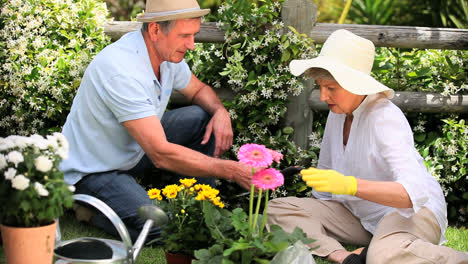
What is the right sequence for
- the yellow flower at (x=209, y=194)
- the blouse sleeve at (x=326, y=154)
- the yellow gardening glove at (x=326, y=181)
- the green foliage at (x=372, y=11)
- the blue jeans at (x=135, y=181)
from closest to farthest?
the yellow gardening glove at (x=326, y=181) → the yellow flower at (x=209, y=194) → the blue jeans at (x=135, y=181) → the blouse sleeve at (x=326, y=154) → the green foliage at (x=372, y=11)

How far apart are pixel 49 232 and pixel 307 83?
2.26 meters

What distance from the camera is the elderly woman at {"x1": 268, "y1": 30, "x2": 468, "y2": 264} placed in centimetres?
257

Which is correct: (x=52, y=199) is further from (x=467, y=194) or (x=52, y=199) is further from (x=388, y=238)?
(x=467, y=194)

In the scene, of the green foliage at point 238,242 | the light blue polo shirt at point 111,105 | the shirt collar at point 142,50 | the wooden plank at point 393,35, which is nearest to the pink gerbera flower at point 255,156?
the green foliage at point 238,242

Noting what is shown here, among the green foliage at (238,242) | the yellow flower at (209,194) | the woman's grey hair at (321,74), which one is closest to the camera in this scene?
the green foliage at (238,242)

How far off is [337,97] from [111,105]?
1142 millimetres

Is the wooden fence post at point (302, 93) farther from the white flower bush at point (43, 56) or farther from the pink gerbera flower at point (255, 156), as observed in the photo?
the pink gerbera flower at point (255, 156)

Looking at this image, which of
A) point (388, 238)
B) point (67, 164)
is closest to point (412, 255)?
point (388, 238)

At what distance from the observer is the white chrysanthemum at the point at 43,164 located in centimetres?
186

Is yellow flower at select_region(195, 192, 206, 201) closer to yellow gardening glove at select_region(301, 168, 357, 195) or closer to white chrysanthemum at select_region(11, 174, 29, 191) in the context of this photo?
yellow gardening glove at select_region(301, 168, 357, 195)

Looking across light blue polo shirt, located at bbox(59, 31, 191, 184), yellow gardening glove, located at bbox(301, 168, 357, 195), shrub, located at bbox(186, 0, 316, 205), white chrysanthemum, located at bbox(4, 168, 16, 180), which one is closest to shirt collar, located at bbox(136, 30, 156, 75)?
light blue polo shirt, located at bbox(59, 31, 191, 184)

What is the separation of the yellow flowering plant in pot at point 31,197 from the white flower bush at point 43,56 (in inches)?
71.7

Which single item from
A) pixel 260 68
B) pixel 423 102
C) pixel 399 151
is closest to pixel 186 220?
pixel 399 151

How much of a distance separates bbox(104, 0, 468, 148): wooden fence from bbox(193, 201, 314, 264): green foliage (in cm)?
148
